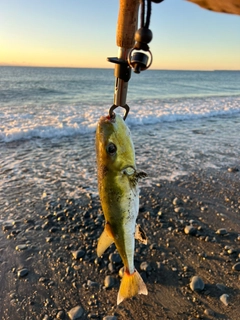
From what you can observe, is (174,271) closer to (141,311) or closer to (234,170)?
(141,311)

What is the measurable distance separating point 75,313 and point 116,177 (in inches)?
99.8

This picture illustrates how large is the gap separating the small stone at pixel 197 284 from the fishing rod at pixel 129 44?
11.2 feet

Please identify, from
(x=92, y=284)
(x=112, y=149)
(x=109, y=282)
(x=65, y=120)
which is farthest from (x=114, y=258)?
(x=65, y=120)

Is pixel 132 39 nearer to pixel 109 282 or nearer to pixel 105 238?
pixel 105 238

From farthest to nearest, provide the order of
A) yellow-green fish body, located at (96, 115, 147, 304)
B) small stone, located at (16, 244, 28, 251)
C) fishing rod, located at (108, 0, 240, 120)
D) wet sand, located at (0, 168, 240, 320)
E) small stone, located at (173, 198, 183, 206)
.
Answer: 1. small stone, located at (173, 198, 183, 206)
2. small stone, located at (16, 244, 28, 251)
3. wet sand, located at (0, 168, 240, 320)
4. yellow-green fish body, located at (96, 115, 147, 304)
5. fishing rod, located at (108, 0, 240, 120)

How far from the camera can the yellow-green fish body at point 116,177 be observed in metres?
2.41

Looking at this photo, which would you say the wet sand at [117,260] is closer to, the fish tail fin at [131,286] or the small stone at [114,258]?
the small stone at [114,258]

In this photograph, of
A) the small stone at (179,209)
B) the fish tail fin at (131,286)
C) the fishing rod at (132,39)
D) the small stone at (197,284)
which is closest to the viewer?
the fishing rod at (132,39)

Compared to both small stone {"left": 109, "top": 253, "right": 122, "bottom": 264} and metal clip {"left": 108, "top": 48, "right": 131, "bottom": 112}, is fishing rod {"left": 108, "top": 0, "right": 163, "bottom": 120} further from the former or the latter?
small stone {"left": 109, "top": 253, "right": 122, "bottom": 264}

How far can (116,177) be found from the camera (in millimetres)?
2486

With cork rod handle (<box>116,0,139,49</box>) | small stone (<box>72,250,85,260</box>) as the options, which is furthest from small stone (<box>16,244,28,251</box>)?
cork rod handle (<box>116,0,139,49</box>)

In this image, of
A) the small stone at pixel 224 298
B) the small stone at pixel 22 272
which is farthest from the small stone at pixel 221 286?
the small stone at pixel 22 272

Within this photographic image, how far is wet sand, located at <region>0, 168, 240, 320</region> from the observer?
162 inches

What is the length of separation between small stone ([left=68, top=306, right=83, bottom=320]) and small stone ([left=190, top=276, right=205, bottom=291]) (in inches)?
65.7
